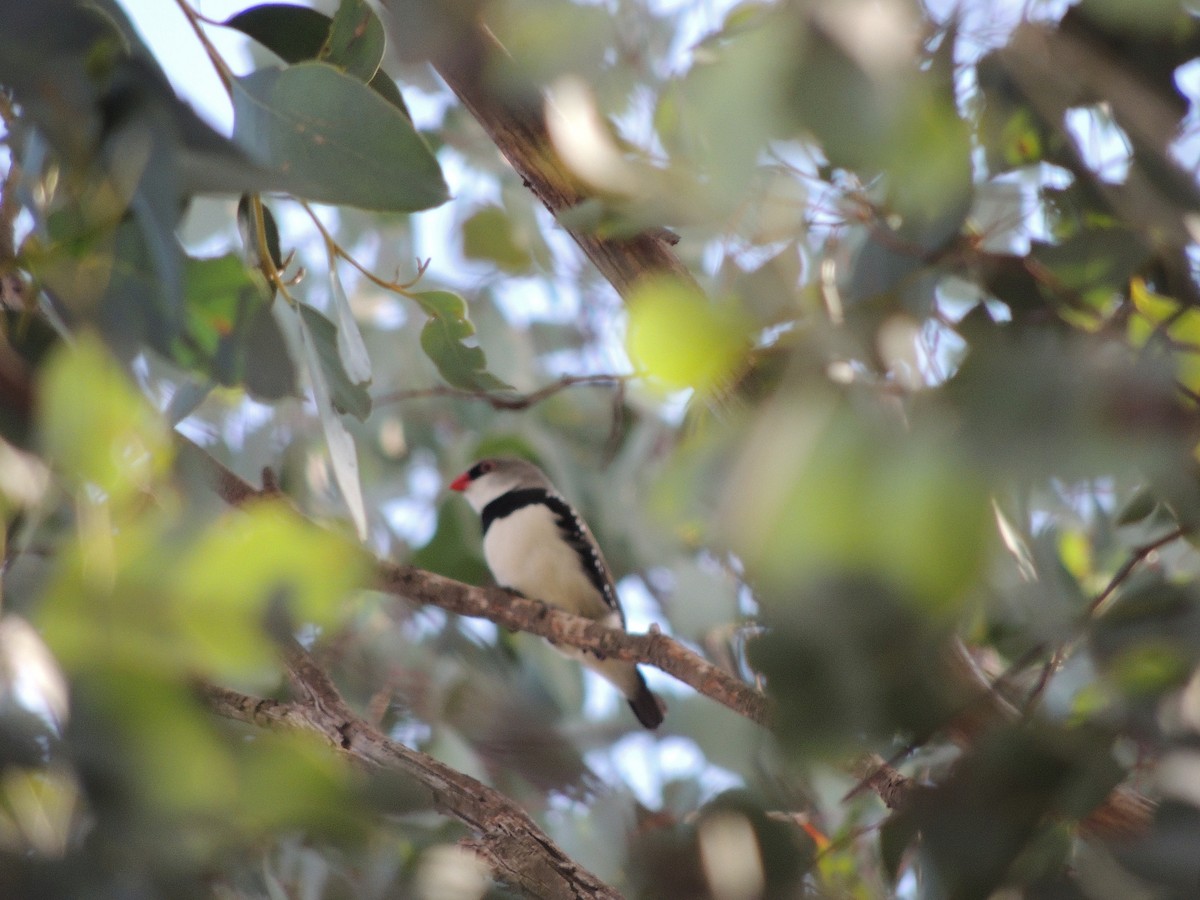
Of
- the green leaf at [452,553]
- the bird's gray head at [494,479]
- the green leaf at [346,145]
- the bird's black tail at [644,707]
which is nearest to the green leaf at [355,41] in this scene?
the green leaf at [346,145]

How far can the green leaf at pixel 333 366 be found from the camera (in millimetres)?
1820

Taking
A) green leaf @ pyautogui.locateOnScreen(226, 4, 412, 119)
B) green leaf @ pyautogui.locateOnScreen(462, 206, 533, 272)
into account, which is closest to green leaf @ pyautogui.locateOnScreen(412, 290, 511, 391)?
green leaf @ pyautogui.locateOnScreen(226, 4, 412, 119)

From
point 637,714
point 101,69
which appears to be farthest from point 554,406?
point 101,69

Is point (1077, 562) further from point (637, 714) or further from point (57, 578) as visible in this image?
point (57, 578)

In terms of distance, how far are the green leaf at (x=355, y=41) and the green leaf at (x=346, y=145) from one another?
0.82 ft

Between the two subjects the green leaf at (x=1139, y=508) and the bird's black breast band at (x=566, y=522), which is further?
the bird's black breast band at (x=566, y=522)

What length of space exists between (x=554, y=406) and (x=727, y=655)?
2.17 m

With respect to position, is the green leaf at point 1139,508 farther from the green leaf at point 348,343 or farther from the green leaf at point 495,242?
the green leaf at point 495,242

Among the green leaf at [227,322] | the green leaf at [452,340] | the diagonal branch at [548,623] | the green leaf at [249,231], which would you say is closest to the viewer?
the green leaf at [227,322]

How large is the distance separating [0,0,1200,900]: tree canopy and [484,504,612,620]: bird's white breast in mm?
2172

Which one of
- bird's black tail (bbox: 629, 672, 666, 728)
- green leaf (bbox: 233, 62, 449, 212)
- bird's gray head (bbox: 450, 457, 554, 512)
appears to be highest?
green leaf (bbox: 233, 62, 449, 212)

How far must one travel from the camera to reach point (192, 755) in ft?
2.56

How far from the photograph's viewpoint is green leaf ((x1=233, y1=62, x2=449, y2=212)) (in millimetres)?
1487

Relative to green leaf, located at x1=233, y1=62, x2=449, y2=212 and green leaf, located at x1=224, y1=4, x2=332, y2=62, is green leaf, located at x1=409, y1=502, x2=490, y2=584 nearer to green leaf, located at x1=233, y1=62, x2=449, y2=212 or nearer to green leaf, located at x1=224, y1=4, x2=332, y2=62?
green leaf, located at x1=224, y1=4, x2=332, y2=62
